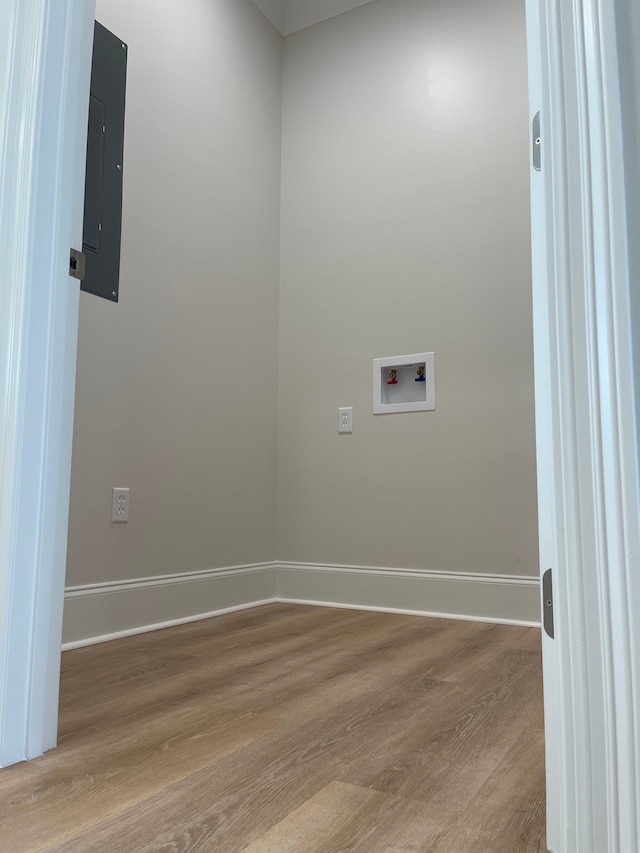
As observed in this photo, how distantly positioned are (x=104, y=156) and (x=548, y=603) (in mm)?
1551

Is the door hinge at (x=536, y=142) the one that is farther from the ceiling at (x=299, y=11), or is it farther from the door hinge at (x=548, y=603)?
the ceiling at (x=299, y=11)

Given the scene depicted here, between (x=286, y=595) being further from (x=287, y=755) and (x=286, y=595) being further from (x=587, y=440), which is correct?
(x=587, y=440)

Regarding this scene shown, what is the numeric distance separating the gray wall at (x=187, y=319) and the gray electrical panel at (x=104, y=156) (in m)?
0.35

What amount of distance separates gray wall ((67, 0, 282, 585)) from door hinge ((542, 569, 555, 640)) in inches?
62.9

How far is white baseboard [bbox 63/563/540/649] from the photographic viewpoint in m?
2.13

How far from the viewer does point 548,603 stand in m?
0.81

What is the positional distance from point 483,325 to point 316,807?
2077 millimetres

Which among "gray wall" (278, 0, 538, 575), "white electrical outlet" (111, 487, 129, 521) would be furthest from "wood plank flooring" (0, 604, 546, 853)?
"gray wall" (278, 0, 538, 575)

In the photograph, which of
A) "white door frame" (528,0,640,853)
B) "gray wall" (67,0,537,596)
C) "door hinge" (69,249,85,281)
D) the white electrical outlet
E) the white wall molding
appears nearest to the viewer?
"white door frame" (528,0,640,853)

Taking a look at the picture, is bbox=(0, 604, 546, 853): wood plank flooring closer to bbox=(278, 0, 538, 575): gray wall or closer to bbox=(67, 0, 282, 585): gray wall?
bbox=(67, 0, 282, 585): gray wall

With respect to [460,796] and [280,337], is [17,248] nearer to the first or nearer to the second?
[460,796]

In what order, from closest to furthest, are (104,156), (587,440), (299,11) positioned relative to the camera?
(587,440) < (104,156) < (299,11)

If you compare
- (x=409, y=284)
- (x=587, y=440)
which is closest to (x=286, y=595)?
(x=409, y=284)

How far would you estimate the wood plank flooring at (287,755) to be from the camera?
897 millimetres
